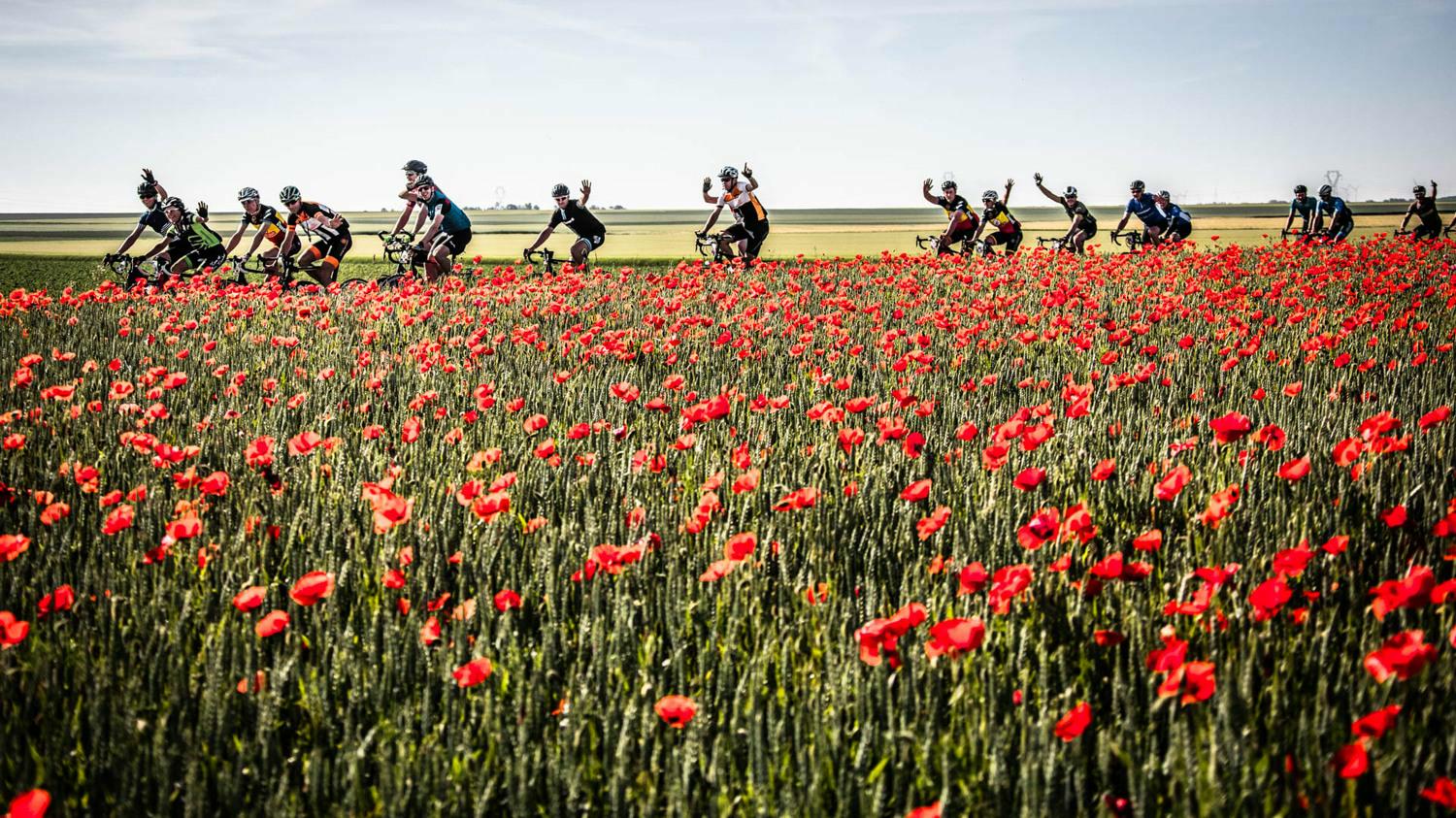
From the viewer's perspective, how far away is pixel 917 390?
525 cm

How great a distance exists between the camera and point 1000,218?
61.8ft

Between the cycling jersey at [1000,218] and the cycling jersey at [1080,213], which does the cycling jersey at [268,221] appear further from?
the cycling jersey at [1080,213]

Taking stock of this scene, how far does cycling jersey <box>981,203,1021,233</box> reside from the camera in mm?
18125

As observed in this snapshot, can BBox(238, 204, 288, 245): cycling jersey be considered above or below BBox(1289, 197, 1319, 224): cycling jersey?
below

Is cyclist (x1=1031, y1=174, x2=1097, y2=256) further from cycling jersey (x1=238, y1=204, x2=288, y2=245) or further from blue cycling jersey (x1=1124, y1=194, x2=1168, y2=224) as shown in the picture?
cycling jersey (x1=238, y1=204, x2=288, y2=245)

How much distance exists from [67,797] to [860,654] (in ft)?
4.96

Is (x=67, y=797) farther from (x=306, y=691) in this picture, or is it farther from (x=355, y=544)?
(x=355, y=544)

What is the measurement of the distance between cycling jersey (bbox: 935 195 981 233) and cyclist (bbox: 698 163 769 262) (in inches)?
136

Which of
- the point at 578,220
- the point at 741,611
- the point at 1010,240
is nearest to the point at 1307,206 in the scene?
the point at 1010,240

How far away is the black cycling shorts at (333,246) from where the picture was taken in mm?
13234

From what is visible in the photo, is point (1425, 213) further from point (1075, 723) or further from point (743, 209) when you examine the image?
point (1075, 723)

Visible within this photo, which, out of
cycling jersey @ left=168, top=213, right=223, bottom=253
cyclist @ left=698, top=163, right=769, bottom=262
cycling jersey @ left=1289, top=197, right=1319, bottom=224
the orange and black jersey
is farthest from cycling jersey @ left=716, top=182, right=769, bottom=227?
cycling jersey @ left=1289, top=197, right=1319, bottom=224

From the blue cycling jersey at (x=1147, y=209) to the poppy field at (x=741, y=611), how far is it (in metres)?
16.1

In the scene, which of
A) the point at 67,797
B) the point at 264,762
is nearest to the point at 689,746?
the point at 264,762
